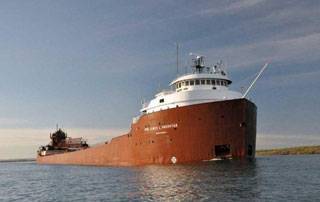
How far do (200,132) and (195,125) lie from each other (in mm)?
760

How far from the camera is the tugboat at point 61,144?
94.6 m

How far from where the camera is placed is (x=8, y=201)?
2394cm

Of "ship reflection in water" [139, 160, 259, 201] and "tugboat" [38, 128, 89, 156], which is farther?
"tugboat" [38, 128, 89, 156]

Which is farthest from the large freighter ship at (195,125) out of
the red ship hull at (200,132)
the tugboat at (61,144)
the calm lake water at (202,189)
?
the tugboat at (61,144)

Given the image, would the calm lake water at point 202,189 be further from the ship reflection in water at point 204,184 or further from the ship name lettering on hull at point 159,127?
the ship name lettering on hull at point 159,127

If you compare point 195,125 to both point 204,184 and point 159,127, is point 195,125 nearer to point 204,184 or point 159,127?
point 159,127

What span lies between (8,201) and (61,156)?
61643 millimetres

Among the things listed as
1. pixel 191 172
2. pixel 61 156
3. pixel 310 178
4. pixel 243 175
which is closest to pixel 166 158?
pixel 191 172

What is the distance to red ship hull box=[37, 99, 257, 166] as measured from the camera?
3756 cm

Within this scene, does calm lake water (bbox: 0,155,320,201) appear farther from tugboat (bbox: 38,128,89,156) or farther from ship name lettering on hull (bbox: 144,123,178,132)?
tugboat (bbox: 38,128,89,156)

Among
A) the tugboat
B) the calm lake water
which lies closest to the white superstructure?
the calm lake water

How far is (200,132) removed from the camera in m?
38.1

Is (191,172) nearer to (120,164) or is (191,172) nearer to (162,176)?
(162,176)

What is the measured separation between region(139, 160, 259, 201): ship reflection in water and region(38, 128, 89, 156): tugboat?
63.6 metres
